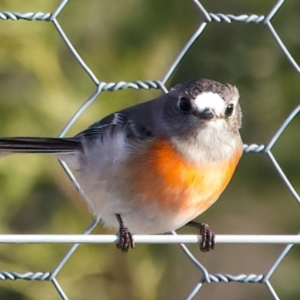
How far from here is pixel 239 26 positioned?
5.01 feet

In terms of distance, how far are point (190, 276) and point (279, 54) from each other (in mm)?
457

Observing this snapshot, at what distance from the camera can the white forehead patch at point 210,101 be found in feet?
3.69

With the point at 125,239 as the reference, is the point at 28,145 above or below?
above

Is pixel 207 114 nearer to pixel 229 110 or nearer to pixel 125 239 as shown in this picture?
pixel 229 110

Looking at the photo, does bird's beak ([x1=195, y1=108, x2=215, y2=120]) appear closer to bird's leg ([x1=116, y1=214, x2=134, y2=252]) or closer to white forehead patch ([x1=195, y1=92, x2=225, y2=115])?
white forehead patch ([x1=195, y1=92, x2=225, y2=115])

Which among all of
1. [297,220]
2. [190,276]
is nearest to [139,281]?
[190,276]

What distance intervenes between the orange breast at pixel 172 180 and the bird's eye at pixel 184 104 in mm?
60

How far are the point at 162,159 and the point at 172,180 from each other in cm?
3

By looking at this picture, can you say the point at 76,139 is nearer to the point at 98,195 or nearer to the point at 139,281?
the point at 98,195

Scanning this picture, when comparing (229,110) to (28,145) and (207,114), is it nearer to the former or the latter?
(207,114)

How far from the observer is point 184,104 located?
45.8 inches

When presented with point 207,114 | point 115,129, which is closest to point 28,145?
point 115,129

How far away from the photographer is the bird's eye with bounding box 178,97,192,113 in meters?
1.15

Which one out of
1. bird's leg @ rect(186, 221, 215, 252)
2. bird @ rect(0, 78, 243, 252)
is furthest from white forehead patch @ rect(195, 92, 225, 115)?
bird's leg @ rect(186, 221, 215, 252)
